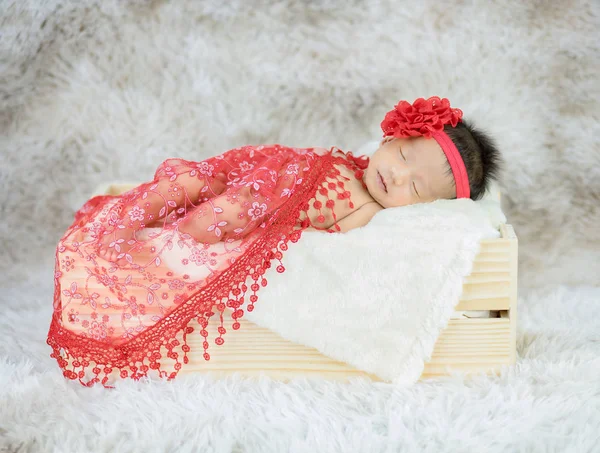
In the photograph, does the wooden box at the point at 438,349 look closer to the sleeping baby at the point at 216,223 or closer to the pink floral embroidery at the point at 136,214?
the sleeping baby at the point at 216,223

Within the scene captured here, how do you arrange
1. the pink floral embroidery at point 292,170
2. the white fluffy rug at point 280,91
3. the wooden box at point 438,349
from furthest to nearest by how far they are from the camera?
the white fluffy rug at point 280,91 < the pink floral embroidery at point 292,170 < the wooden box at point 438,349

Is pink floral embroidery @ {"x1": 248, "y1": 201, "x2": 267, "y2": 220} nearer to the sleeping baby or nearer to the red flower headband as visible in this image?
the sleeping baby

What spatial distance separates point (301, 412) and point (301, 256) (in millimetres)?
294

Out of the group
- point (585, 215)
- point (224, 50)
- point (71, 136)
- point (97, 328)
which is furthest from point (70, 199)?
point (585, 215)

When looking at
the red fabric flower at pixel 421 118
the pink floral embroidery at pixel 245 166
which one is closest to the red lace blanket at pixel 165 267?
the pink floral embroidery at pixel 245 166

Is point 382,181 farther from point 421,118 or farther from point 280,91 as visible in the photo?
point 280,91

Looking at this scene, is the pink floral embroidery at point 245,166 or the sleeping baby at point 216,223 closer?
the sleeping baby at point 216,223

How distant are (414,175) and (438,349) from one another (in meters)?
0.37

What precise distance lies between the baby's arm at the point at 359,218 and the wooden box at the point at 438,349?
0.90ft

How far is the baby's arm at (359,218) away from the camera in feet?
5.16

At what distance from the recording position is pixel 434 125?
1582 millimetres

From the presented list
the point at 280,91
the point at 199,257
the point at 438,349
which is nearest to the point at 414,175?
the point at 438,349

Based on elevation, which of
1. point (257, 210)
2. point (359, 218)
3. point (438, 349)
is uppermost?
point (257, 210)

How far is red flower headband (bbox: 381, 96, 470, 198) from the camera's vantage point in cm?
157
